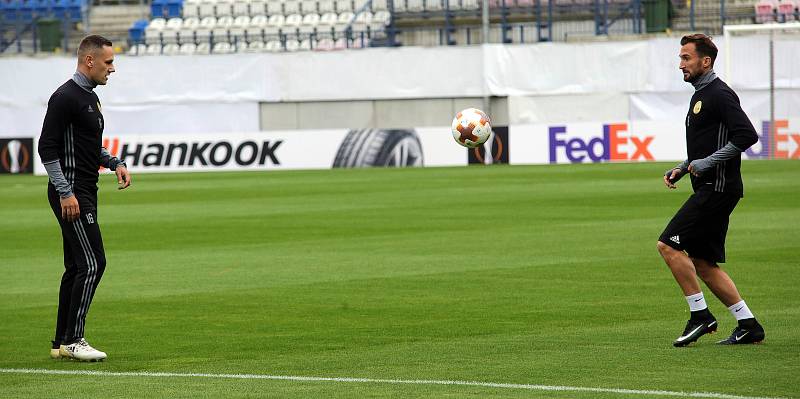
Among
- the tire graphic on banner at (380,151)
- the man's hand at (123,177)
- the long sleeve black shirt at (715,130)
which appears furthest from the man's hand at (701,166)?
the tire graphic on banner at (380,151)

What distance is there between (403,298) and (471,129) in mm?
2029

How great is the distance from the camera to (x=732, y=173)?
9.45 m

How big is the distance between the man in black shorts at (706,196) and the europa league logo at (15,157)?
39122mm

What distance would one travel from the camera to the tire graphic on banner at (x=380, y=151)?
143 ft

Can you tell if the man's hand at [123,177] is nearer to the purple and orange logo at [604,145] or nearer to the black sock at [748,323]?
the black sock at [748,323]

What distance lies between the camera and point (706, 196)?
9.42 meters

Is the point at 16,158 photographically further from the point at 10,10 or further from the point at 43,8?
the point at 43,8

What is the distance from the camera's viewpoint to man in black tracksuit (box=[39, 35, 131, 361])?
9312mm

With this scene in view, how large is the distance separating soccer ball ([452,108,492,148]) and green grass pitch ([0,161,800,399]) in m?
1.43

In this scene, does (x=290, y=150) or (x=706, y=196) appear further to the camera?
(x=290, y=150)

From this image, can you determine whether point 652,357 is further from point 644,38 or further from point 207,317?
point 644,38

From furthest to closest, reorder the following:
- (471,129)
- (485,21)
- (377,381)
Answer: (485,21)
(471,129)
(377,381)

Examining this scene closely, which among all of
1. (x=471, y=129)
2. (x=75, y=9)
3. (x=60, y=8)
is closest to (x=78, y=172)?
(x=471, y=129)

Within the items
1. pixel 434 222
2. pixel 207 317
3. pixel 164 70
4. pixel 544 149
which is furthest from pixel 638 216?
pixel 164 70
